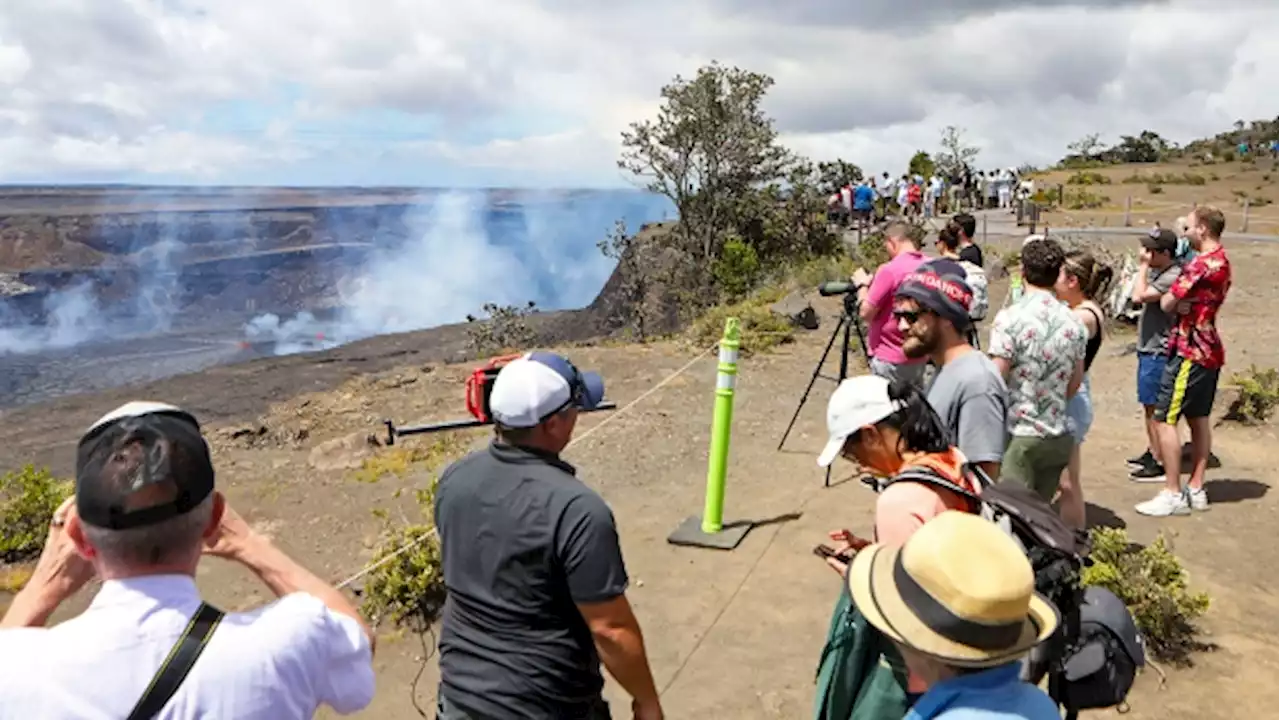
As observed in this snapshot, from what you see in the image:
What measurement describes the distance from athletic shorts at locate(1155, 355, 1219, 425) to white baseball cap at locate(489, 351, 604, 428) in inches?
176

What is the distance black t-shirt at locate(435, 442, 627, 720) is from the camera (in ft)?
7.71

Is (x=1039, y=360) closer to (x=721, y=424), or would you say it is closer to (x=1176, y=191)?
(x=721, y=424)

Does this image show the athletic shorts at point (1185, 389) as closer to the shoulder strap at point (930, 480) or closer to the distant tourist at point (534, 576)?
the shoulder strap at point (930, 480)

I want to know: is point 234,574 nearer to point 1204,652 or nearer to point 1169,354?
point 1204,652

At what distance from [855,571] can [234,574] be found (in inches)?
200

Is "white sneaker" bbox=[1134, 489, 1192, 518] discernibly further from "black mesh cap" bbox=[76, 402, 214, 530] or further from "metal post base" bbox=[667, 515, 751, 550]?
"black mesh cap" bbox=[76, 402, 214, 530]

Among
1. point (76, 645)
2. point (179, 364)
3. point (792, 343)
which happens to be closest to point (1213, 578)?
point (76, 645)

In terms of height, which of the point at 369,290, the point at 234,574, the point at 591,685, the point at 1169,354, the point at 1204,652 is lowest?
the point at 369,290

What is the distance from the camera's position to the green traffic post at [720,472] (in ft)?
17.8

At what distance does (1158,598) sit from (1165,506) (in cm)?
184

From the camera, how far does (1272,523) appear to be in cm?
571

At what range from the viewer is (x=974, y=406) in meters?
3.27

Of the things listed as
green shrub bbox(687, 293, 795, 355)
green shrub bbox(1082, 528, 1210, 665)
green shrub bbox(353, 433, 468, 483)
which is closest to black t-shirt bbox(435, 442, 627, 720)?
green shrub bbox(1082, 528, 1210, 665)

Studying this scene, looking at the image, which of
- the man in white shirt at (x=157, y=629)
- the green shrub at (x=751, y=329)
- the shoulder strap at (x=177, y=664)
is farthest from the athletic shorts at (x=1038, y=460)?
the green shrub at (x=751, y=329)
